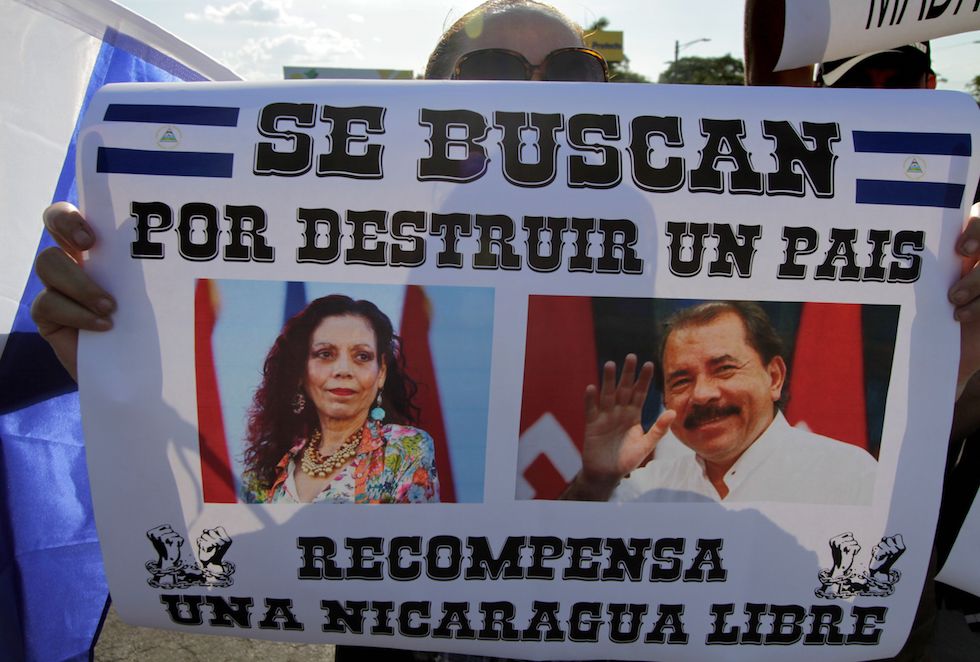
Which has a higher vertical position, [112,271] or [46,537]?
[112,271]

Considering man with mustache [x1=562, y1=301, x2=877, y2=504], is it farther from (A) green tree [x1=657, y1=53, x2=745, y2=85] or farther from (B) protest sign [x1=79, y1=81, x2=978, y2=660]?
(A) green tree [x1=657, y1=53, x2=745, y2=85]

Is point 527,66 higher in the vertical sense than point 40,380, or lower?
higher

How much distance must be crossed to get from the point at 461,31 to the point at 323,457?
1.00 meters

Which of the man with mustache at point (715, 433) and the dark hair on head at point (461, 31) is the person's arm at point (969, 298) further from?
the dark hair on head at point (461, 31)

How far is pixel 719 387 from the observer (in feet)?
3.61

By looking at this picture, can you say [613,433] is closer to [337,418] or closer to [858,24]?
[337,418]

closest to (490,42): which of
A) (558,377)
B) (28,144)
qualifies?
(558,377)

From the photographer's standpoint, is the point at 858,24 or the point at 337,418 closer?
the point at 337,418

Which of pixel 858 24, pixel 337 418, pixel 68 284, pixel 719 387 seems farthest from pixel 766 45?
pixel 68 284

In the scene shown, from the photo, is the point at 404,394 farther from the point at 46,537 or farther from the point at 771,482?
the point at 46,537

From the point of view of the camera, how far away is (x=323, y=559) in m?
1.12

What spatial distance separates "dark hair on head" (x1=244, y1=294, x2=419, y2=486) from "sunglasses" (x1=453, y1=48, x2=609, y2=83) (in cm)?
58

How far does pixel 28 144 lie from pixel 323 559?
3.37 ft

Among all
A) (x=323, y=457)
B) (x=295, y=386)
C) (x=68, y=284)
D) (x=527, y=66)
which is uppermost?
(x=527, y=66)
